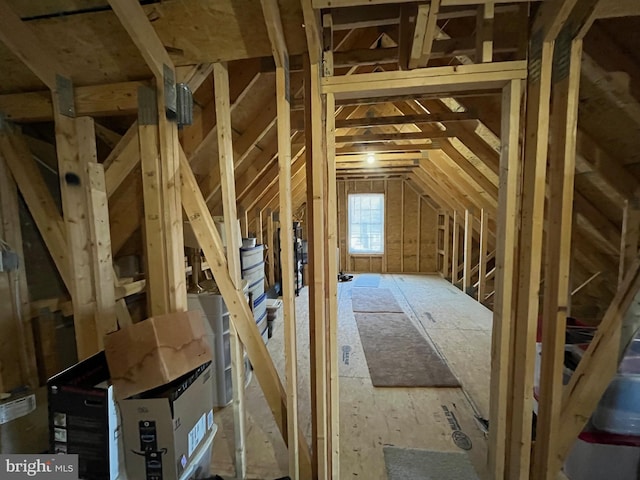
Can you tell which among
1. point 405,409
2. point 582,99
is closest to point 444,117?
point 582,99

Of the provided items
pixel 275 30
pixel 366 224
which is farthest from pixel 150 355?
pixel 366 224

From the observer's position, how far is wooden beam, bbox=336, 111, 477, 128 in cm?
239

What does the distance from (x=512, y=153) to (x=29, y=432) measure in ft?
10.1

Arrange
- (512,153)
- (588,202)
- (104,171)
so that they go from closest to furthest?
1. (512,153)
2. (104,171)
3. (588,202)

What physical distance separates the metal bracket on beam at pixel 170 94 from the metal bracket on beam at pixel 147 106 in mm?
62

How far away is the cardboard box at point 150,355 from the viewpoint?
3.64 feet

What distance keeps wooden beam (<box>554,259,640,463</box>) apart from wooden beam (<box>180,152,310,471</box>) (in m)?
1.33

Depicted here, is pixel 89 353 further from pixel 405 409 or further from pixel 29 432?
pixel 405 409

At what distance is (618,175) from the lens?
6.01 feet

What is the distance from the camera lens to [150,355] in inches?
45.5

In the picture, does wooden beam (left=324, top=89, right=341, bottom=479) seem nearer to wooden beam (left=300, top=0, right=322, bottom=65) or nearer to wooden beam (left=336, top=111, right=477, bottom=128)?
wooden beam (left=300, top=0, right=322, bottom=65)

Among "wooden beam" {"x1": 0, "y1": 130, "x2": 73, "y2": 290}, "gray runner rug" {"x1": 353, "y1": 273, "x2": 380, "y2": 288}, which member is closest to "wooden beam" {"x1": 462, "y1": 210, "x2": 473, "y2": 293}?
"gray runner rug" {"x1": 353, "y1": 273, "x2": 380, "y2": 288}

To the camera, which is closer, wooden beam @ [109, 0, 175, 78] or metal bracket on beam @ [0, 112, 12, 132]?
wooden beam @ [109, 0, 175, 78]

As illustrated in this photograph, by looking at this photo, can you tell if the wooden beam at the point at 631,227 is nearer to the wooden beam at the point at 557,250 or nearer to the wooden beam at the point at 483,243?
the wooden beam at the point at 557,250
